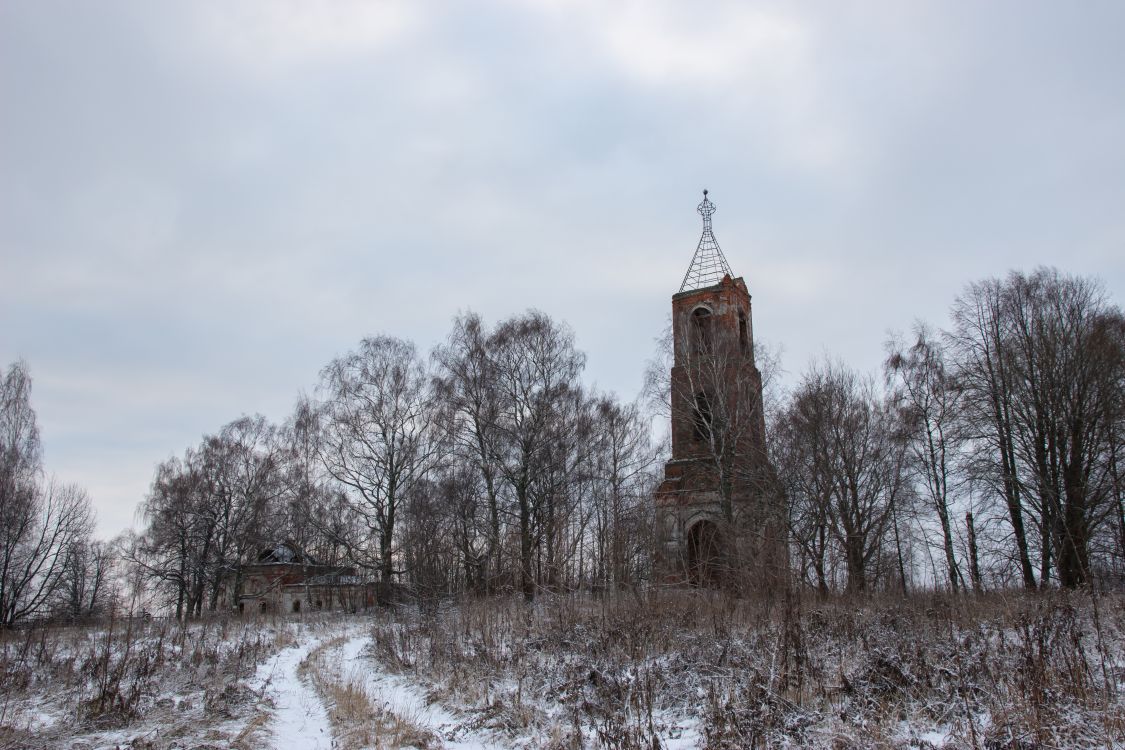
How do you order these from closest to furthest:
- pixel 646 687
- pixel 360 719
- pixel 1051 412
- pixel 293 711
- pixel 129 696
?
pixel 646 687, pixel 360 719, pixel 129 696, pixel 293 711, pixel 1051 412

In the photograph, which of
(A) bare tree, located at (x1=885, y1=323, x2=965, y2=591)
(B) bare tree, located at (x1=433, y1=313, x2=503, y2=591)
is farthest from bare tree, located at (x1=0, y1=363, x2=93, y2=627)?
(A) bare tree, located at (x1=885, y1=323, x2=965, y2=591)

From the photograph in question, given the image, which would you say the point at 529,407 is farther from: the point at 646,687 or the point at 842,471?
the point at 646,687

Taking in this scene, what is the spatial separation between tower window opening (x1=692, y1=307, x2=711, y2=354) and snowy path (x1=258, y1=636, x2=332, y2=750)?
1562cm

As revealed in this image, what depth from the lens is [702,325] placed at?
26.3 meters

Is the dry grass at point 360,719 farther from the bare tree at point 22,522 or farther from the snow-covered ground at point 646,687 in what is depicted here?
the bare tree at point 22,522

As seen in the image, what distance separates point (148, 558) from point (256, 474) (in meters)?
7.26

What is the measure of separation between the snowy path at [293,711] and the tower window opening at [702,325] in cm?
1562

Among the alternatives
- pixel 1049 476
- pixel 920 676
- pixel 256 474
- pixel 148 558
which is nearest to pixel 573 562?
pixel 920 676

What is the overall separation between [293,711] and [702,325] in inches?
818

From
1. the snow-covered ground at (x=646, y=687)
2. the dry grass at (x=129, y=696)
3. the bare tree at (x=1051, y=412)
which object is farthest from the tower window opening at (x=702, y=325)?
the dry grass at (x=129, y=696)

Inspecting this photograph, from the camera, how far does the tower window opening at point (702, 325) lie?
76.8ft

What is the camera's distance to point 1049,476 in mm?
18750

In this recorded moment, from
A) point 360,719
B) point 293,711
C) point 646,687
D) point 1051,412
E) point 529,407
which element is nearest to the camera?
point 646,687

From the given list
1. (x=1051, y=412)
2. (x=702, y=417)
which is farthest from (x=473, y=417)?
(x=1051, y=412)
